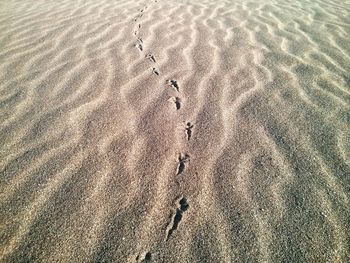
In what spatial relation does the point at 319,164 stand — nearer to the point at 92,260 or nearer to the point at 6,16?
the point at 92,260

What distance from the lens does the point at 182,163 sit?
1737 mm

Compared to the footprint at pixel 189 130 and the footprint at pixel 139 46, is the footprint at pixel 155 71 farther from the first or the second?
the footprint at pixel 189 130

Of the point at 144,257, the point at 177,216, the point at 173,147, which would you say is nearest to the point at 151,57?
the point at 173,147

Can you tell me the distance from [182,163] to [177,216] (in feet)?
1.23

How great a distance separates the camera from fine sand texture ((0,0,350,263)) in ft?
4.41

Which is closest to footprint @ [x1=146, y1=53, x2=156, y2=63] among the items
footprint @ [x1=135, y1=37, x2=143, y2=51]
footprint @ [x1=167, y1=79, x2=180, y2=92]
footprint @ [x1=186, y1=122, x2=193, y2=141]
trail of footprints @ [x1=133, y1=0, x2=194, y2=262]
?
trail of footprints @ [x1=133, y1=0, x2=194, y2=262]

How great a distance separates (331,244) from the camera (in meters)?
1.33

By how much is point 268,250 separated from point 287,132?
3.01 feet

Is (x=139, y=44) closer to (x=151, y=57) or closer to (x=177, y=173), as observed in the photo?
(x=151, y=57)

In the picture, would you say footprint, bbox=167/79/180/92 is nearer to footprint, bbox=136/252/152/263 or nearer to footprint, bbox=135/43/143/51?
footprint, bbox=135/43/143/51

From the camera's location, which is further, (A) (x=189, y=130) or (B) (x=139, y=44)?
(B) (x=139, y=44)

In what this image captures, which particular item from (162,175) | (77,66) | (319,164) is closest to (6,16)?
(77,66)

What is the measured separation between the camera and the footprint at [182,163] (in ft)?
5.53

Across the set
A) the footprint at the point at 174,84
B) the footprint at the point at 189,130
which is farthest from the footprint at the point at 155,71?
the footprint at the point at 189,130
